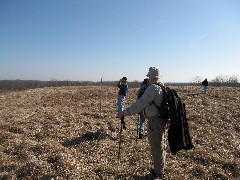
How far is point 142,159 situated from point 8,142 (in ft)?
16.6

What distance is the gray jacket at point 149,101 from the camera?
22.1 ft

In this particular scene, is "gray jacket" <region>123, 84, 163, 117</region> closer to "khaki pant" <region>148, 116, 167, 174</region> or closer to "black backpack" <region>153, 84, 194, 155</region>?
"black backpack" <region>153, 84, 194, 155</region>

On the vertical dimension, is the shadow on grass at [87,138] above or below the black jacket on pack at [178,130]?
below

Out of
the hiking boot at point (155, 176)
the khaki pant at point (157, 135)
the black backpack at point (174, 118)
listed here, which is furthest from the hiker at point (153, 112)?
the hiking boot at point (155, 176)

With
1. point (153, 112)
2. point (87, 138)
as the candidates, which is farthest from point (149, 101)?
point (87, 138)

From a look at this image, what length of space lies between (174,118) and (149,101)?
821 mm

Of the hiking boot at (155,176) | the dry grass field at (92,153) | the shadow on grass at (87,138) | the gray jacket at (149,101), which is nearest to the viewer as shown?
the gray jacket at (149,101)

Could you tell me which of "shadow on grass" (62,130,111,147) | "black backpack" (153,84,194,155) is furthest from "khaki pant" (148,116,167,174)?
"shadow on grass" (62,130,111,147)

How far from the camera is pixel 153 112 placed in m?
7.00

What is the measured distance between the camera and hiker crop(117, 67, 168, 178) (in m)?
6.76

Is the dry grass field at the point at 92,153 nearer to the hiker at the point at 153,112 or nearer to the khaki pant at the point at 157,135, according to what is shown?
the khaki pant at the point at 157,135

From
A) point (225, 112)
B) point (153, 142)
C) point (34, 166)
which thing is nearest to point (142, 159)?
point (153, 142)

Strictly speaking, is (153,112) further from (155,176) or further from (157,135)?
(155,176)

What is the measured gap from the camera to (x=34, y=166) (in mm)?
7914
